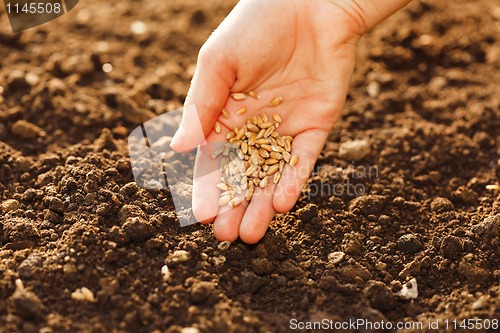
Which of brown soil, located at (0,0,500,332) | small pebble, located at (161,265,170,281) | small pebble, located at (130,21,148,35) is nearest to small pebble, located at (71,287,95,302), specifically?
brown soil, located at (0,0,500,332)

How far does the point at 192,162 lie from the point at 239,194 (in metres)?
0.50

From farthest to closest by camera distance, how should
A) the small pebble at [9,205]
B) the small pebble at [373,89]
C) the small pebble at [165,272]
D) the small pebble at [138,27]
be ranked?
the small pebble at [138,27] → the small pebble at [373,89] → the small pebble at [9,205] → the small pebble at [165,272]

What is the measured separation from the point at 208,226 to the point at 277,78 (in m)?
0.96

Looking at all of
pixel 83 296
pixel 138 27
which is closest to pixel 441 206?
pixel 83 296

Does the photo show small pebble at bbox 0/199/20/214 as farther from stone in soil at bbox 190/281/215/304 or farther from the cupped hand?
stone in soil at bbox 190/281/215/304

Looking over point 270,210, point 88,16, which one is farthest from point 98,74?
point 270,210

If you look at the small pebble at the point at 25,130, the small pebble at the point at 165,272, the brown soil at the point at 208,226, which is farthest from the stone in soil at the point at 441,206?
the small pebble at the point at 25,130

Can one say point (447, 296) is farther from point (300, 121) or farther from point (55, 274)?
point (55, 274)

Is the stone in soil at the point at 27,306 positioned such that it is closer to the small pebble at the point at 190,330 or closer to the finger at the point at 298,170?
the small pebble at the point at 190,330

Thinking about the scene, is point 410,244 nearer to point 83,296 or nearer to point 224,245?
point 224,245

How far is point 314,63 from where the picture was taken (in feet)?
10.5

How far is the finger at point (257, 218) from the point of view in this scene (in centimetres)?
267

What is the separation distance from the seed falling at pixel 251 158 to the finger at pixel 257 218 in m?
0.07

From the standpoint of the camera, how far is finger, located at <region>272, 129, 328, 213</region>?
2.76 m
